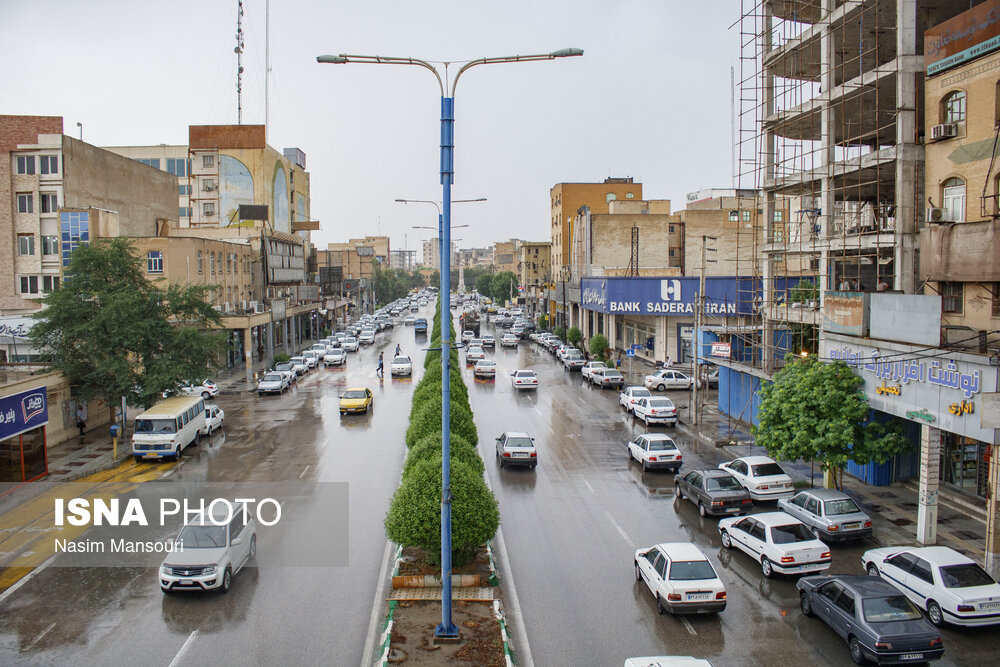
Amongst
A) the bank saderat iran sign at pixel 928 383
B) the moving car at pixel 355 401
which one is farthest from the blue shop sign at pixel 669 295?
the bank saderat iran sign at pixel 928 383

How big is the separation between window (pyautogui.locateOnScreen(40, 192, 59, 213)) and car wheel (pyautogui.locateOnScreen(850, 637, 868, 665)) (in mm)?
50884

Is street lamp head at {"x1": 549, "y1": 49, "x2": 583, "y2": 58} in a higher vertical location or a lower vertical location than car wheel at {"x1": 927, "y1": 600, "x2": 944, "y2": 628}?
higher

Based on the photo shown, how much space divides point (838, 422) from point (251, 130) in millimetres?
77769

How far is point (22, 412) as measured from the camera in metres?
23.6

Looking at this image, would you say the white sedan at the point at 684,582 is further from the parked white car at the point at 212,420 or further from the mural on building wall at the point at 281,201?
the mural on building wall at the point at 281,201

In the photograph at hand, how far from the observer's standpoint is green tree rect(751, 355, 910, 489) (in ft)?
63.0

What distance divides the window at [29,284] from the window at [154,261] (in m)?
7.15

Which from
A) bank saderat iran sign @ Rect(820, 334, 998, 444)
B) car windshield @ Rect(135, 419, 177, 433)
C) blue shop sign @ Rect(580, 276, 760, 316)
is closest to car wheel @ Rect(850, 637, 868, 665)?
bank saderat iran sign @ Rect(820, 334, 998, 444)

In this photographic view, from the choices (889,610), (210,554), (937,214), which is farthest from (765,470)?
(210,554)

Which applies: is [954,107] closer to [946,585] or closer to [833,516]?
[833,516]

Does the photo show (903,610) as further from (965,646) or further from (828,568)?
(828,568)

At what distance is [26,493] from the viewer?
74.6 feet

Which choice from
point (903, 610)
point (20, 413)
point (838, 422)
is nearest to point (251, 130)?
point (20, 413)

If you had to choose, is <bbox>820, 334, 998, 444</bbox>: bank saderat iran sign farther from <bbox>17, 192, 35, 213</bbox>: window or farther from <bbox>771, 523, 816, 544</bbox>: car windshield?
<bbox>17, 192, 35, 213</bbox>: window
